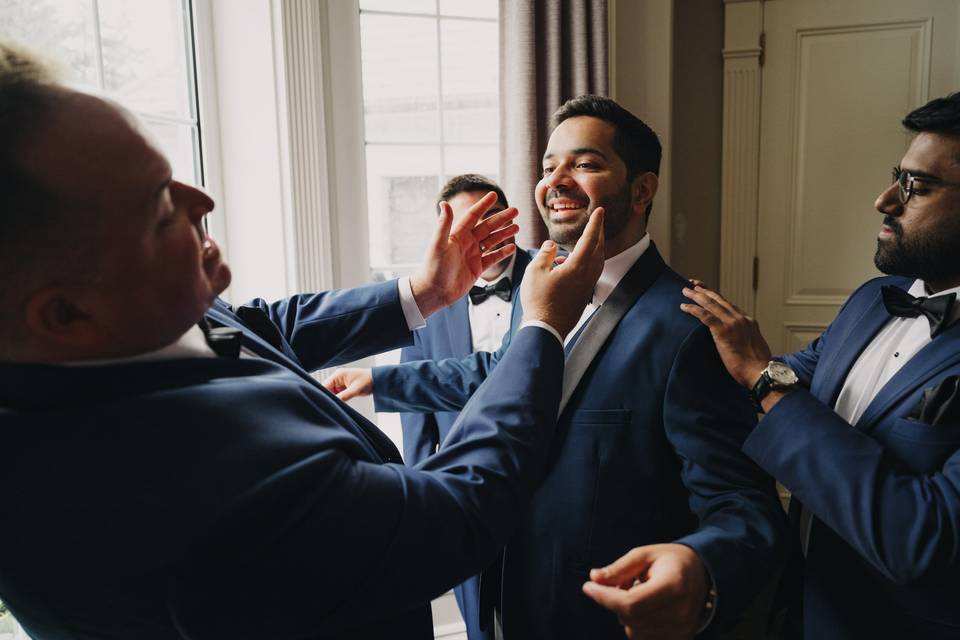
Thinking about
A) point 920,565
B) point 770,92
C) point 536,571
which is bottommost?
point 536,571

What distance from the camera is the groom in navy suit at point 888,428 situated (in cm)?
107

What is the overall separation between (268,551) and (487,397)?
1.16 ft

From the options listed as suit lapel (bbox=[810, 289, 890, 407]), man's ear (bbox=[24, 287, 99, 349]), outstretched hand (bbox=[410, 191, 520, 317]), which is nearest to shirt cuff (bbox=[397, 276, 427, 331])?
outstretched hand (bbox=[410, 191, 520, 317])

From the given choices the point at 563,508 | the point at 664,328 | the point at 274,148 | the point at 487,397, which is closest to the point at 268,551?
the point at 487,397

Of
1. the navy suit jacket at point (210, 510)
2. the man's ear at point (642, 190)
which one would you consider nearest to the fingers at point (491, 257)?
the man's ear at point (642, 190)

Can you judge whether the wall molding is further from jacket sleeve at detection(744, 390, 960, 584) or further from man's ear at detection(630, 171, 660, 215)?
jacket sleeve at detection(744, 390, 960, 584)

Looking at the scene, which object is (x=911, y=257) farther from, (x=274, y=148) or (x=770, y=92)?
(x=770, y=92)

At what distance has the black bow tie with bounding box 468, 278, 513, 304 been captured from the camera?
7.93 feet

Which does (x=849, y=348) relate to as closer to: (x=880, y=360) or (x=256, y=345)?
(x=880, y=360)

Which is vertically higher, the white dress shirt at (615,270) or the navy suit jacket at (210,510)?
the white dress shirt at (615,270)

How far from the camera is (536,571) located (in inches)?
50.6

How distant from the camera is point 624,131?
1.52m

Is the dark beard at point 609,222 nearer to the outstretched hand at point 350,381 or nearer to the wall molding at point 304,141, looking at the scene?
the outstretched hand at point 350,381

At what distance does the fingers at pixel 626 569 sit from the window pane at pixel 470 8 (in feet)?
7.88
